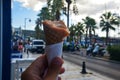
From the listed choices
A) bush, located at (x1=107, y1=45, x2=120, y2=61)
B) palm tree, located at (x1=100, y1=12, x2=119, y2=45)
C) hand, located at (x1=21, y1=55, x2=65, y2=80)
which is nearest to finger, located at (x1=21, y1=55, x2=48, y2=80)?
hand, located at (x1=21, y1=55, x2=65, y2=80)

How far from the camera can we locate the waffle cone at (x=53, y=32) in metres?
1.09

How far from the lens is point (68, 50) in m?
54.3

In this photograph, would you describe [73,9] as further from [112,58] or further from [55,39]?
[55,39]

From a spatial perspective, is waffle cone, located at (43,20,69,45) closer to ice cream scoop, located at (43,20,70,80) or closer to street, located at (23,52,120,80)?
ice cream scoop, located at (43,20,70,80)

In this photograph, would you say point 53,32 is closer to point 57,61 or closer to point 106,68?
point 57,61

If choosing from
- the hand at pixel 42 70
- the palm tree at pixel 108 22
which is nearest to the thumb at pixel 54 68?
the hand at pixel 42 70

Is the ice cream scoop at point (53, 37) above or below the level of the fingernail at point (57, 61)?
above

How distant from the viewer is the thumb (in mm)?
1071

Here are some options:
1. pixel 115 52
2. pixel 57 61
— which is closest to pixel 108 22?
pixel 115 52

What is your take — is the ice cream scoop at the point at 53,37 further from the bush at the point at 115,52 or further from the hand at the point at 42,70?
the bush at the point at 115,52

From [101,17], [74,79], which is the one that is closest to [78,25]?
[101,17]

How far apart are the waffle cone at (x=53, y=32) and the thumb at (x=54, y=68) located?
0.07 m

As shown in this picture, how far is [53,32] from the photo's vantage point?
1089 millimetres

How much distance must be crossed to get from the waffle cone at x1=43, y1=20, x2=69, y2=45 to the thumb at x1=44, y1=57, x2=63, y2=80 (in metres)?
0.07
